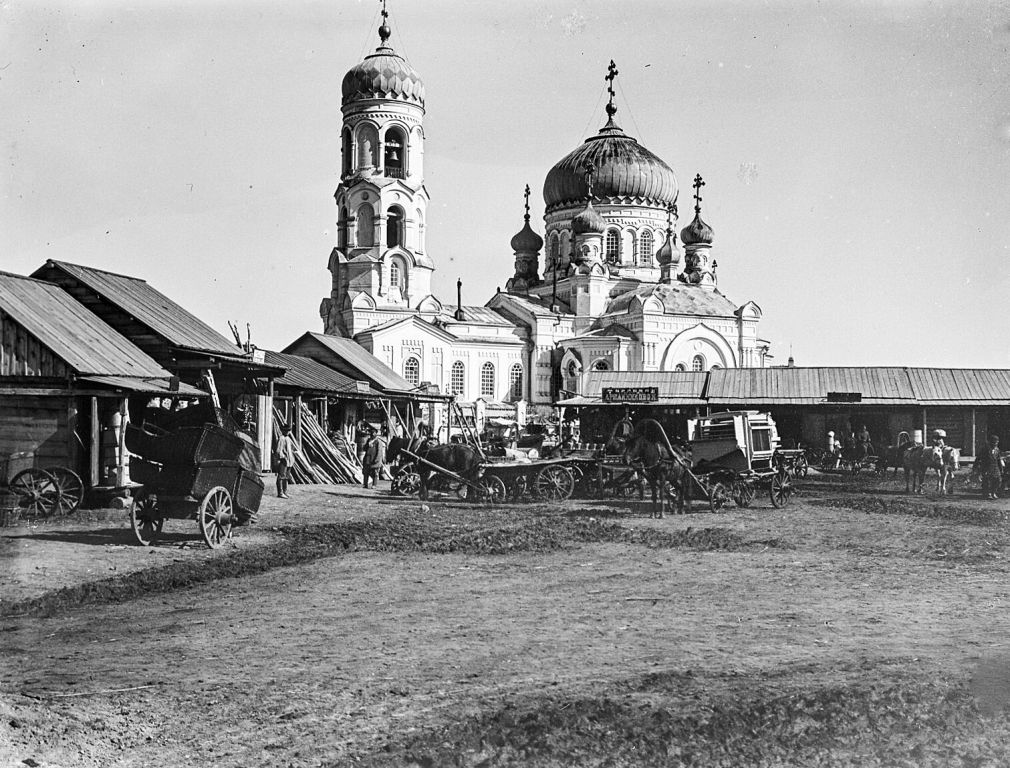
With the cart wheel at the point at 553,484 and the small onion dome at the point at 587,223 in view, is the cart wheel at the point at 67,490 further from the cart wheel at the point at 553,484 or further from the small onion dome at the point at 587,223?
the small onion dome at the point at 587,223

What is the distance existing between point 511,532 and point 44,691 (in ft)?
27.5

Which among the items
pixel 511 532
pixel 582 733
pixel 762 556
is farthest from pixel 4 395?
pixel 582 733

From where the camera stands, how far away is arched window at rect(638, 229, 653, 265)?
64438 millimetres

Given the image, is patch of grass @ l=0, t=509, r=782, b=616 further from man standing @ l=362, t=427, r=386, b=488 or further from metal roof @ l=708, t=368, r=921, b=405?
metal roof @ l=708, t=368, r=921, b=405

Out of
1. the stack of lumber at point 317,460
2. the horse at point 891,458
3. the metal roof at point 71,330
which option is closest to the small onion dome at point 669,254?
the horse at point 891,458

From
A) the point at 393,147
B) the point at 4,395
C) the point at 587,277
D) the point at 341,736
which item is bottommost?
the point at 341,736

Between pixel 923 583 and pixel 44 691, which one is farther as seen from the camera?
pixel 923 583

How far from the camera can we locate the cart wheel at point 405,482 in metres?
20.0

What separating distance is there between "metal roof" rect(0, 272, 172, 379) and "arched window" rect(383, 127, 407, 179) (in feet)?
118

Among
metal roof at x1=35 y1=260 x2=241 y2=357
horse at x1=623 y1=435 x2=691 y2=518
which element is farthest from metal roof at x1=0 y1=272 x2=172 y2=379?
horse at x1=623 y1=435 x2=691 y2=518

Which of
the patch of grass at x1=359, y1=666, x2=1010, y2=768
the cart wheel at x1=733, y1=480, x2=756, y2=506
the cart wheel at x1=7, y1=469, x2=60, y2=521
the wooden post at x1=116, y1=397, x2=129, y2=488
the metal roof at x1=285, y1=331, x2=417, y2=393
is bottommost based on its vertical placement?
the patch of grass at x1=359, y1=666, x2=1010, y2=768

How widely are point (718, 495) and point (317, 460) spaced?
10278 millimetres

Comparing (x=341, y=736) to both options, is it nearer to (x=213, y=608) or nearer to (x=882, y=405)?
(x=213, y=608)

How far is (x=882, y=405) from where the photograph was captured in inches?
1166
